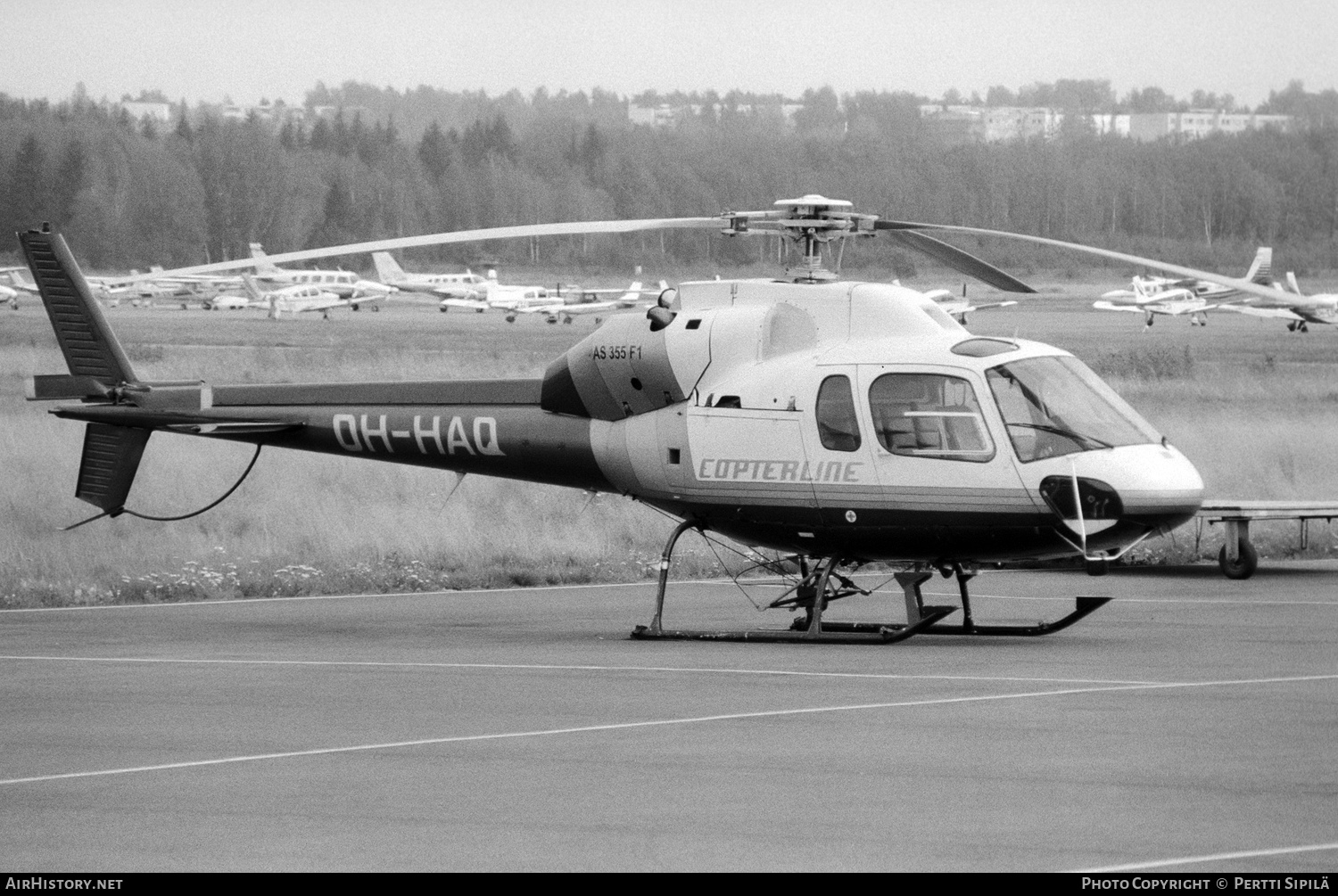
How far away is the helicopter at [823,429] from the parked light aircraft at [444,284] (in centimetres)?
7878

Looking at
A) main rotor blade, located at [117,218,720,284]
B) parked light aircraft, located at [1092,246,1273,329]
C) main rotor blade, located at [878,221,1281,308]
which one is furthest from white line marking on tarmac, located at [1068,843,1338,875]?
parked light aircraft, located at [1092,246,1273,329]

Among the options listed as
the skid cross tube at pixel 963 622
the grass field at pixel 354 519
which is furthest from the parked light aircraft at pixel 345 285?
the skid cross tube at pixel 963 622

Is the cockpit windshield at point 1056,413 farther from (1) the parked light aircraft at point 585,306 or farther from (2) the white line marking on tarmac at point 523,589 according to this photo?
(1) the parked light aircraft at point 585,306

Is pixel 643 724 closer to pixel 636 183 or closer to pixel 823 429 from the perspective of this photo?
pixel 823 429

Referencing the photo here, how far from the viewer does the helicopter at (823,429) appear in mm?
12164

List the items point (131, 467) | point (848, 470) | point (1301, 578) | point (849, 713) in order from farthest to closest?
point (1301, 578) → point (131, 467) → point (848, 470) → point (849, 713)

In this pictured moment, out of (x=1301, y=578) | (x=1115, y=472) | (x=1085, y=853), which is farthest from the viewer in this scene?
(x=1301, y=578)

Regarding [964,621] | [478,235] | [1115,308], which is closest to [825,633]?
[964,621]

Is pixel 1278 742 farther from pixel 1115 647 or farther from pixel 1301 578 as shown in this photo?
pixel 1301 578

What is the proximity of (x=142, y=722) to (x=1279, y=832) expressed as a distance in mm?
5991

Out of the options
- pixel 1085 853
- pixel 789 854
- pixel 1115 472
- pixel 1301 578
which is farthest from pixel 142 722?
pixel 1301 578

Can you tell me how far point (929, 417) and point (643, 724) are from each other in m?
3.97

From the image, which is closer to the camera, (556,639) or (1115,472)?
(1115,472)

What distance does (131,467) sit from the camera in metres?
15.6
